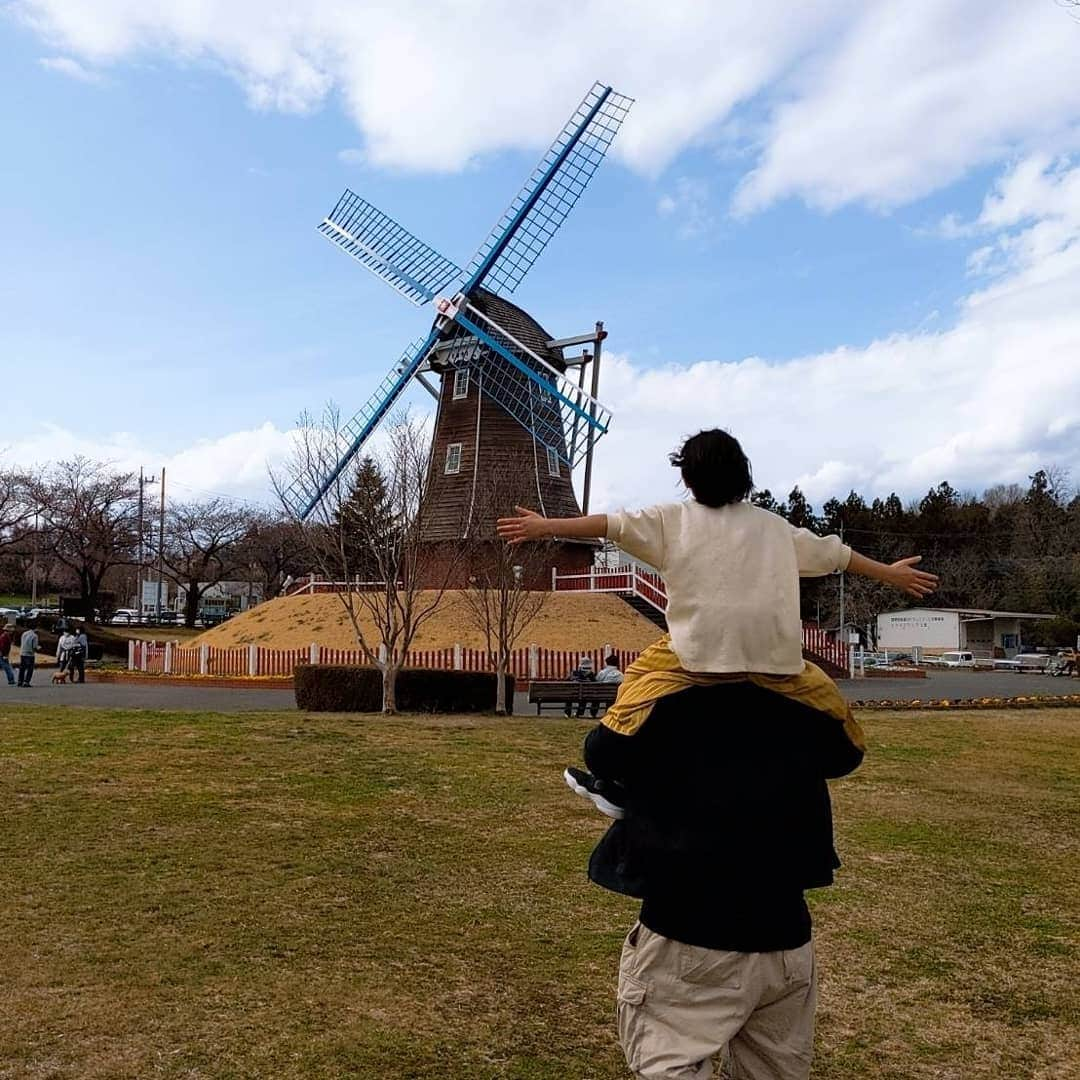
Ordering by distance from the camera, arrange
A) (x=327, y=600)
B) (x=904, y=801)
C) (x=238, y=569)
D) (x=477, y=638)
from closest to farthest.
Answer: (x=904, y=801), (x=477, y=638), (x=327, y=600), (x=238, y=569)

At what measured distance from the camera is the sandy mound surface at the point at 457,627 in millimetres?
26953

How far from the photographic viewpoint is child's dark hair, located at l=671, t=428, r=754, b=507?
2.51m

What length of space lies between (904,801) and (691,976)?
7.33m

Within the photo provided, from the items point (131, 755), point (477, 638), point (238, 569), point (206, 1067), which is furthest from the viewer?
point (238, 569)

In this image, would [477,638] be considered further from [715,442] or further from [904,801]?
[715,442]

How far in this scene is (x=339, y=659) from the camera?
2503cm

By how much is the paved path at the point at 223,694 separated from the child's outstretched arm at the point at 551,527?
13855 mm

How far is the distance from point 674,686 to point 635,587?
27.7 metres

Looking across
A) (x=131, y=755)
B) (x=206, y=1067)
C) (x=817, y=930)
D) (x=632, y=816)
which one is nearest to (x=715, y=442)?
(x=632, y=816)

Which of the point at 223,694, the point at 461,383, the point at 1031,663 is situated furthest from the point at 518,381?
the point at 1031,663

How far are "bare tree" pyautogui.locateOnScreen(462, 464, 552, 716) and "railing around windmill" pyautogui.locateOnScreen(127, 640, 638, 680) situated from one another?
2.26ft

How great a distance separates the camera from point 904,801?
8.95m

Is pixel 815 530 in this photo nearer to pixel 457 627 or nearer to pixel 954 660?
pixel 954 660

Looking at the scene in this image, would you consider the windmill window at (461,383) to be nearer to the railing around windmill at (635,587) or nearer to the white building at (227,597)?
the railing around windmill at (635,587)
